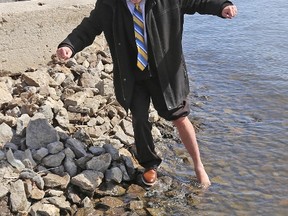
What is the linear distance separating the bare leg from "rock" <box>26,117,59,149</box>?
1134 mm

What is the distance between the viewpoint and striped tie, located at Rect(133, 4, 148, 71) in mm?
3748

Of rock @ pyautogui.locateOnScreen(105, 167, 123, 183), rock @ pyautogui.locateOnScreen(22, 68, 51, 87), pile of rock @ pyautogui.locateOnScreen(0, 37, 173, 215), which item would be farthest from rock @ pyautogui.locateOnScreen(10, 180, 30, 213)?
rock @ pyautogui.locateOnScreen(22, 68, 51, 87)

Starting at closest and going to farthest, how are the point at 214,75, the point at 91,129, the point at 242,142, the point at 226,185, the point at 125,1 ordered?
the point at 125,1 < the point at 226,185 < the point at 91,129 < the point at 242,142 < the point at 214,75

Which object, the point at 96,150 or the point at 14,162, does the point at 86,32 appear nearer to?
the point at 96,150

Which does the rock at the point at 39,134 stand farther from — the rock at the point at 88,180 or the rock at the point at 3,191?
the rock at the point at 3,191

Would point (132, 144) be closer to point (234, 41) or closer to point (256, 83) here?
point (256, 83)

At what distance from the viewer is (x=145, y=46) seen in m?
3.80

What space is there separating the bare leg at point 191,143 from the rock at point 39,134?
1.13 metres

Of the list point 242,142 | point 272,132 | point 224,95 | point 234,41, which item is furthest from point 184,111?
point 234,41

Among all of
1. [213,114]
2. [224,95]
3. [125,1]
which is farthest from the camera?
[224,95]

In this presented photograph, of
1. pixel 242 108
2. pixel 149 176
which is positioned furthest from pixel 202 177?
pixel 242 108

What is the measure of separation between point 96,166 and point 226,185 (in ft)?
3.92

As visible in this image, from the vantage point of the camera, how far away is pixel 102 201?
4.13 metres

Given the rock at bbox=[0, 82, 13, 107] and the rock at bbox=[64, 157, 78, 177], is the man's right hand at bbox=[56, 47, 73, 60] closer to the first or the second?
the rock at bbox=[64, 157, 78, 177]
